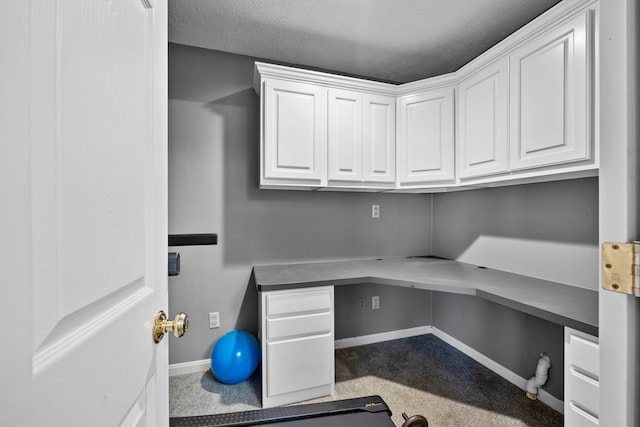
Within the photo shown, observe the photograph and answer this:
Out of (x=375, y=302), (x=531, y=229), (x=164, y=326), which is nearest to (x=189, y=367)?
(x=375, y=302)

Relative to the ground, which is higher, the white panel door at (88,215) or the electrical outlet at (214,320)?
the white panel door at (88,215)

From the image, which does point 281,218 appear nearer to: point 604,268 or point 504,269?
point 504,269

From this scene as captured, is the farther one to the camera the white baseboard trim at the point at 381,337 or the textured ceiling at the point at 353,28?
the white baseboard trim at the point at 381,337

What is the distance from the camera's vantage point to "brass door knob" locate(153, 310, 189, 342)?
0.72 meters

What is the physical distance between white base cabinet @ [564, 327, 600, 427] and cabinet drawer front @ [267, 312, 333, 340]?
1272 millimetres

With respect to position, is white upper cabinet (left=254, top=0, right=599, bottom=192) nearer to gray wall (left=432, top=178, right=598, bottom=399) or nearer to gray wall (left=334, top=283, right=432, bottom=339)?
gray wall (left=432, top=178, right=598, bottom=399)

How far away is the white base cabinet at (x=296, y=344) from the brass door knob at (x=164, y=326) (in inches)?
45.8

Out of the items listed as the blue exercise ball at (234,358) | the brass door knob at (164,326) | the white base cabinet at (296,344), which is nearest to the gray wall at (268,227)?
the blue exercise ball at (234,358)

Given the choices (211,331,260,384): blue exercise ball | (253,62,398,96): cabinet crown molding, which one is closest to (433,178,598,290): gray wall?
(253,62,398,96): cabinet crown molding

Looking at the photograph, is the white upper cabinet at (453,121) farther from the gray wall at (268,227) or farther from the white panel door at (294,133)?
the gray wall at (268,227)

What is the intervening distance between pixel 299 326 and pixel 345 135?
145cm

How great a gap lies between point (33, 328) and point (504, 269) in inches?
105

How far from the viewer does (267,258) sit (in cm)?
254

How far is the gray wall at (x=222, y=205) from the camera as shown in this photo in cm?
232
